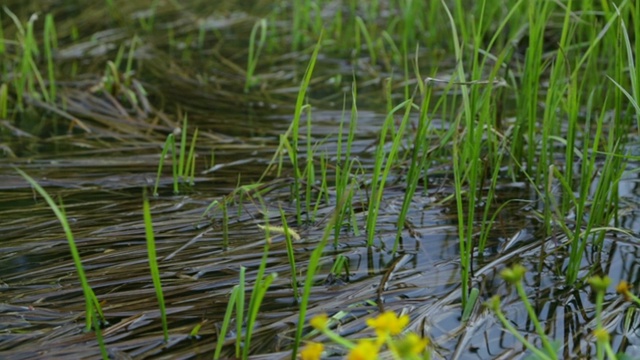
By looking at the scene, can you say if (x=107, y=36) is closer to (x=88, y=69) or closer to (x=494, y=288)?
(x=88, y=69)

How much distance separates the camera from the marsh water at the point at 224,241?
1666 millimetres

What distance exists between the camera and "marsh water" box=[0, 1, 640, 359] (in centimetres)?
167

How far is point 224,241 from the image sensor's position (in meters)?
2.08

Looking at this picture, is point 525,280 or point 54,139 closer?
point 525,280

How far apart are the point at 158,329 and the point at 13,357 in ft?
0.92

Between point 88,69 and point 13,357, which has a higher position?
point 88,69

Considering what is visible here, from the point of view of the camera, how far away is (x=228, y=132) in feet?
10.5

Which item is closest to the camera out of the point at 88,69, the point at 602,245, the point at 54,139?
the point at 602,245

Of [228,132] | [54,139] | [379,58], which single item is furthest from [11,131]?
[379,58]

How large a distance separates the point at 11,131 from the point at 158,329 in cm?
184

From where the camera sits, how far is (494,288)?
6.15ft

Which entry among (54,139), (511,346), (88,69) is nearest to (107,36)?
(88,69)

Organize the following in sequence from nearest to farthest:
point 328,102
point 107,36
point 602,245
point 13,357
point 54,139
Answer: point 13,357 → point 602,245 → point 54,139 → point 328,102 → point 107,36

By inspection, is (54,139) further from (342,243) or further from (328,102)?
(342,243)
